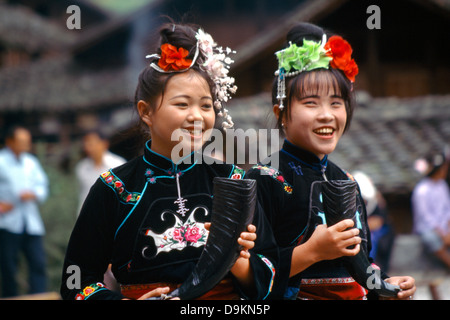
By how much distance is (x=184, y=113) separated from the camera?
247 centimetres

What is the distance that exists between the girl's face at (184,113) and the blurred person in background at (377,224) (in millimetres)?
4514

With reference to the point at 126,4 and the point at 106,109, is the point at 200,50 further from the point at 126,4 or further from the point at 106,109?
the point at 126,4

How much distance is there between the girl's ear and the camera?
2.60m

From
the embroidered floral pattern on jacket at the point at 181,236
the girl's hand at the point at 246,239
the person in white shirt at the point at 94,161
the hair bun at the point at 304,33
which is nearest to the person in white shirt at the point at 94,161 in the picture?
the person in white shirt at the point at 94,161

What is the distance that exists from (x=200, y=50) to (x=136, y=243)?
912 mm

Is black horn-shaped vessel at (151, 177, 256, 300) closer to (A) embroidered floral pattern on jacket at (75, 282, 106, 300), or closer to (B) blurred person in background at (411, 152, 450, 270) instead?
(A) embroidered floral pattern on jacket at (75, 282, 106, 300)

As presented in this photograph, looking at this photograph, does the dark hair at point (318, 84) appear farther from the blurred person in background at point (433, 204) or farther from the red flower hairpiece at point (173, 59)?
the blurred person in background at point (433, 204)

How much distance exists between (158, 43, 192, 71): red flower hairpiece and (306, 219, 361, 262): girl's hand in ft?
3.04

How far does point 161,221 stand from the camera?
2434 mm

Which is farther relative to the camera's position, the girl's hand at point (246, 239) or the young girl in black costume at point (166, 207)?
the young girl in black costume at point (166, 207)

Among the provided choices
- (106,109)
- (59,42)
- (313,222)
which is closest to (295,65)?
(313,222)

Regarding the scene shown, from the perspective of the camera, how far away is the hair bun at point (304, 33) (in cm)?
299

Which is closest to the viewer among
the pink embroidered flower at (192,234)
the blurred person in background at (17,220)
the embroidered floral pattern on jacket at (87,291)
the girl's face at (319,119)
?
the embroidered floral pattern on jacket at (87,291)

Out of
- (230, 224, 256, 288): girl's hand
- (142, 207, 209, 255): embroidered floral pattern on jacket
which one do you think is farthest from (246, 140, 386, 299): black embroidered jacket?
(142, 207, 209, 255): embroidered floral pattern on jacket
